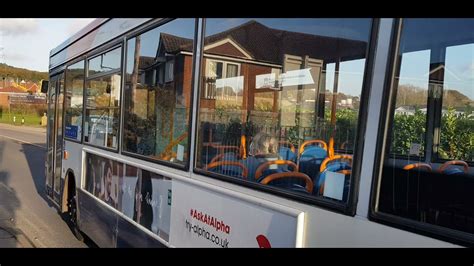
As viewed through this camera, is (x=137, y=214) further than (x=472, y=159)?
No

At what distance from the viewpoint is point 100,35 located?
16.3 ft

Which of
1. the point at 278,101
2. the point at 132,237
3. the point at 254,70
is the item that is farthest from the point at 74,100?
the point at 278,101

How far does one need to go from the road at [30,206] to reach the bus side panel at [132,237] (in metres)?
1.53

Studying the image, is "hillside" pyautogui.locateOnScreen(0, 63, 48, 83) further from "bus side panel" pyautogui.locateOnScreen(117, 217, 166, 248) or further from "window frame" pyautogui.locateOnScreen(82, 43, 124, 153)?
"bus side panel" pyautogui.locateOnScreen(117, 217, 166, 248)

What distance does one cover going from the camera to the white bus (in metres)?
2.05

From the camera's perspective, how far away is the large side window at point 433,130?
2201mm

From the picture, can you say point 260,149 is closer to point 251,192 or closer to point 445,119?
point 251,192

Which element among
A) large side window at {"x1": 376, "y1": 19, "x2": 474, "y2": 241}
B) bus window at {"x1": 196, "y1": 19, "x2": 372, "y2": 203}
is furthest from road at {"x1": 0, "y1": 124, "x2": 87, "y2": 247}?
large side window at {"x1": 376, "y1": 19, "x2": 474, "y2": 241}

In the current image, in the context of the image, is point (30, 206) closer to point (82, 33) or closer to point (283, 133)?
point (82, 33)

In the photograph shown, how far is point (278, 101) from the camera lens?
306cm

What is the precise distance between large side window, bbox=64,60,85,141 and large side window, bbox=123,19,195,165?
5.58 ft

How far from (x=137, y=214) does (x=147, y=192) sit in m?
0.29

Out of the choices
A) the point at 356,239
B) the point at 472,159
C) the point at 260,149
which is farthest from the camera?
the point at 472,159
